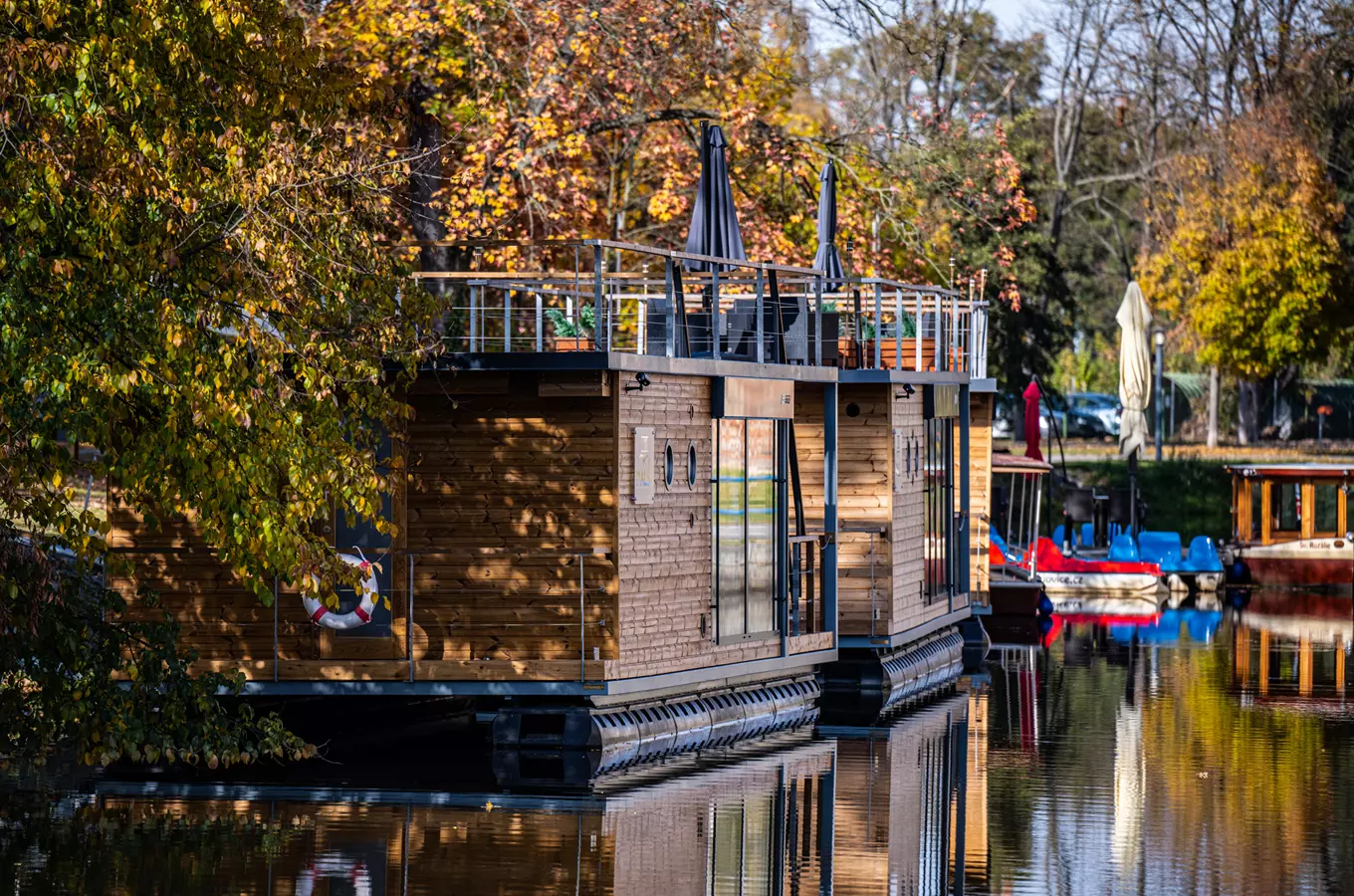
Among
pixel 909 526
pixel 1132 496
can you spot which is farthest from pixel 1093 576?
pixel 909 526

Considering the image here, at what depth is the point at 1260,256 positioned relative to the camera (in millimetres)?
52531

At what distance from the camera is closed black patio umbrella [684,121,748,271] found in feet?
72.5

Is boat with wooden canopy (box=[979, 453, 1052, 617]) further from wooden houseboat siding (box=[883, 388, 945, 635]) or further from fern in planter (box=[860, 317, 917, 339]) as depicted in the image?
wooden houseboat siding (box=[883, 388, 945, 635])

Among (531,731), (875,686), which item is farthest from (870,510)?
(531,731)

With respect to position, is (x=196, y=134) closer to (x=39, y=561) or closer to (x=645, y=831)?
(x=39, y=561)

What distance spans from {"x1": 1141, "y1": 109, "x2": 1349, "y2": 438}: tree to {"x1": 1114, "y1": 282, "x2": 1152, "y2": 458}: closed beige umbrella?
1085 centimetres

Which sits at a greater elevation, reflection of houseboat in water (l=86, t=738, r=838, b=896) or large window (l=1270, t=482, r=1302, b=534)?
large window (l=1270, t=482, r=1302, b=534)

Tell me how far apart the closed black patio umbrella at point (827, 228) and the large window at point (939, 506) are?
2171mm

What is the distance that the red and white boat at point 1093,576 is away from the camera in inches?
1486

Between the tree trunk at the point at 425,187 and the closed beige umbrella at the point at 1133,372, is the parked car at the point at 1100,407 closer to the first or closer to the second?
the closed beige umbrella at the point at 1133,372

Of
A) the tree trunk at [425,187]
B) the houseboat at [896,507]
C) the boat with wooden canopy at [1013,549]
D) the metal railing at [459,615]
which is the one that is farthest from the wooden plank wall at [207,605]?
the boat with wooden canopy at [1013,549]

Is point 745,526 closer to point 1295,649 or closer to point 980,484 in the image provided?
point 980,484

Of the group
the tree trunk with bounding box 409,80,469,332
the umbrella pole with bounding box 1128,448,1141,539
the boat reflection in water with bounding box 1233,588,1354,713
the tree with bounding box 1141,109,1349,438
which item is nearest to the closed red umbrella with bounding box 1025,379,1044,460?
the umbrella pole with bounding box 1128,448,1141,539

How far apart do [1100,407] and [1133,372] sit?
91.1 ft
